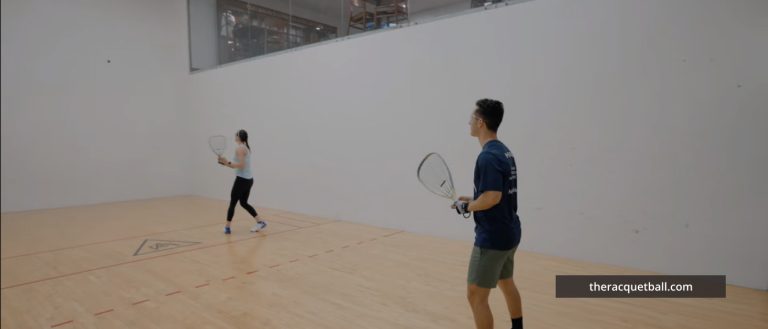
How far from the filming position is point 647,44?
2986 mm

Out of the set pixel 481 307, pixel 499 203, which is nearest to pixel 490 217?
pixel 499 203

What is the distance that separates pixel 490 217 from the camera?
159 centimetres

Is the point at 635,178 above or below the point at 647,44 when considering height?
below

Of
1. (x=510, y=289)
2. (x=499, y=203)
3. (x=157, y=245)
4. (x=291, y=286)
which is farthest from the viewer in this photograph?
(x=157, y=245)

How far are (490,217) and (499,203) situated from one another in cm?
6

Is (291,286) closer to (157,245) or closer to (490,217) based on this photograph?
(490,217)

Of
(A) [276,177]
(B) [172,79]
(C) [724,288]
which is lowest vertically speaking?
(C) [724,288]

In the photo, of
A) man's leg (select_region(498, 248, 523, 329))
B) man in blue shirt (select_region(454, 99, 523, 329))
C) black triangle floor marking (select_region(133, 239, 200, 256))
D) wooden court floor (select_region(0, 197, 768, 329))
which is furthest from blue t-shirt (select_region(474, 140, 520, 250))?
black triangle floor marking (select_region(133, 239, 200, 256))

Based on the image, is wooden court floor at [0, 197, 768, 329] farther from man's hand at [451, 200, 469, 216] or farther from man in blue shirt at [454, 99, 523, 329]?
man's hand at [451, 200, 469, 216]

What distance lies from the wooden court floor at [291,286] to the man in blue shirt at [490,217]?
650 mm

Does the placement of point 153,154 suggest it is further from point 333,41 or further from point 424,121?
point 424,121

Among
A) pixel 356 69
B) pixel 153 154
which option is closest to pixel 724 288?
pixel 356 69

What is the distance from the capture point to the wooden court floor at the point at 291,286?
2230 mm

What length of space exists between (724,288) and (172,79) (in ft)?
25.8
